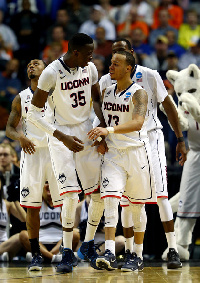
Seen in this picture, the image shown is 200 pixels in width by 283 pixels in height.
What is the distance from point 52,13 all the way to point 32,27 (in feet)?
2.92

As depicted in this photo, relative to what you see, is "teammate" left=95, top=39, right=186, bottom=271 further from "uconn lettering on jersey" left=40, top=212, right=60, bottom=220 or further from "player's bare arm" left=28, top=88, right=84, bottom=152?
"uconn lettering on jersey" left=40, top=212, right=60, bottom=220

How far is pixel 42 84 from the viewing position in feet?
17.7

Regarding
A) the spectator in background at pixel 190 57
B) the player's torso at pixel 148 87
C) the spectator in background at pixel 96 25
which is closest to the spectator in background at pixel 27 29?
the spectator in background at pixel 96 25

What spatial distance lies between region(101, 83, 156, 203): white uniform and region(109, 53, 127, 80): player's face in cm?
15

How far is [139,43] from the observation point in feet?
36.9

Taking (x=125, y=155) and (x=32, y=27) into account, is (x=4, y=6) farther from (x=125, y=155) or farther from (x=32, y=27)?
(x=125, y=155)

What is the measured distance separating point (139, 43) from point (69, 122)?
6049 mm

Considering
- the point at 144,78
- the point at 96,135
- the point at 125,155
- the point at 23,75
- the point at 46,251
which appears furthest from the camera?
the point at 23,75

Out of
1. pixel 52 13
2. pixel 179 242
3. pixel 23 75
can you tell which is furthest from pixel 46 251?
pixel 52 13

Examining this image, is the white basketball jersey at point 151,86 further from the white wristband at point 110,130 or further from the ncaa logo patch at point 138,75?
the white wristband at point 110,130

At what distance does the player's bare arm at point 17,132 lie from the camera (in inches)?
226

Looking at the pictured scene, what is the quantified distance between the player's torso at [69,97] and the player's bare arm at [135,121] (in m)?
0.47

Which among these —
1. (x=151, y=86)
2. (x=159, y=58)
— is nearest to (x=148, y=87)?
(x=151, y=86)

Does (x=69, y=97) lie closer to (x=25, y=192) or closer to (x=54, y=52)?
(x=25, y=192)
